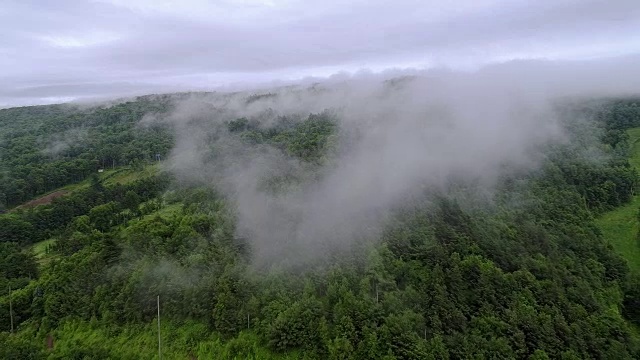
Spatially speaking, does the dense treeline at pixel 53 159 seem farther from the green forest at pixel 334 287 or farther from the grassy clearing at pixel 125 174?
the green forest at pixel 334 287

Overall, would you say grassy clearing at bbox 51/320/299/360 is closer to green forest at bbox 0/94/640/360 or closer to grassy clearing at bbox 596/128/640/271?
green forest at bbox 0/94/640/360

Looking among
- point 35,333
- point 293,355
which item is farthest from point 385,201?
point 35,333

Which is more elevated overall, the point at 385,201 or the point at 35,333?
Answer: the point at 385,201

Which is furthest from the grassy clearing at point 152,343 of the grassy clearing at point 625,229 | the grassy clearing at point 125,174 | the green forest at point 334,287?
the grassy clearing at point 625,229

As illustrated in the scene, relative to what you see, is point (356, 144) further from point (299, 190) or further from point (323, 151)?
point (299, 190)

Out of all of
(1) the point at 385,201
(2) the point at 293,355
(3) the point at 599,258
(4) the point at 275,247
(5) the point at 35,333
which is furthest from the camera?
(1) the point at 385,201

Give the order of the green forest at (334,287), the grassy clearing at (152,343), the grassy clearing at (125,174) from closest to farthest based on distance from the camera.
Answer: the grassy clearing at (152,343) < the green forest at (334,287) < the grassy clearing at (125,174)

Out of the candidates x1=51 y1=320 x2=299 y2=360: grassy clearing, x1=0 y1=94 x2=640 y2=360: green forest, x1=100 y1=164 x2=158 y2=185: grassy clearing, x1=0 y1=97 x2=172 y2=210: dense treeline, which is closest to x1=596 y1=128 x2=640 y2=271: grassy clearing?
x1=0 y1=94 x2=640 y2=360: green forest
